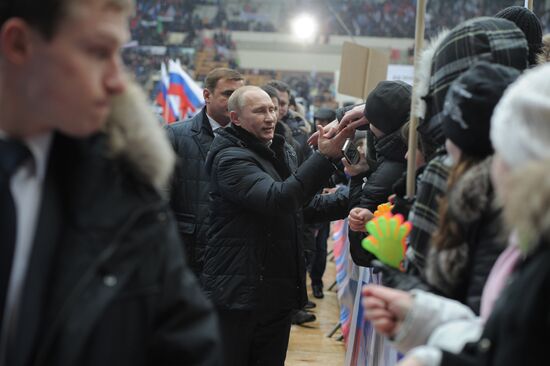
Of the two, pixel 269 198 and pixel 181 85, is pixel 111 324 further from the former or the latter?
pixel 181 85

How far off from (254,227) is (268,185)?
0.76 feet

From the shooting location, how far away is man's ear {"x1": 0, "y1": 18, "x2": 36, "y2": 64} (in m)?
1.30

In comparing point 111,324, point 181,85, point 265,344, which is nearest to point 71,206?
point 111,324

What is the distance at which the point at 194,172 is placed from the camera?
417 cm

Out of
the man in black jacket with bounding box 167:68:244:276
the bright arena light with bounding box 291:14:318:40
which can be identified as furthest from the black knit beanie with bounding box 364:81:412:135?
the bright arena light with bounding box 291:14:318:40

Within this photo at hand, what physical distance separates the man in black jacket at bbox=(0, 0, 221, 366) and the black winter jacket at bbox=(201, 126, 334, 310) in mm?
1924

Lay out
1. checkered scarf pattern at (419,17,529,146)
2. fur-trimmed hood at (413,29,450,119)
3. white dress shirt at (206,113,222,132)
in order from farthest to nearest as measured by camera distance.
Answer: white dress shirt at (206,113,222,132) < fur-trimmed hood at (413,29,450,119) < checkered scarf pattern at (419,17,529,146)

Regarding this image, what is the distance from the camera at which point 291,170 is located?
3.80m

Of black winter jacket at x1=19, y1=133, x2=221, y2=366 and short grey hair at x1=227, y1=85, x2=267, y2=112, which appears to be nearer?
black winter jacket at x1=19, y1=133, x2=221, y2=366

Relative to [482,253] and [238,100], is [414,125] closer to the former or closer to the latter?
[482,253]

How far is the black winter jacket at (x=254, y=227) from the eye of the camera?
334cm

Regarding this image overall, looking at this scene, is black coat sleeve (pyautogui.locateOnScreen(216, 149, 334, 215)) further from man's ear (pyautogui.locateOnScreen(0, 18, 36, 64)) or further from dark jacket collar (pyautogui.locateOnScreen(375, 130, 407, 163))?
man's ear (pyautogui.locateOnScreen(0, 18, 36, 64))

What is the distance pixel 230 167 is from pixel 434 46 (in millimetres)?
1432

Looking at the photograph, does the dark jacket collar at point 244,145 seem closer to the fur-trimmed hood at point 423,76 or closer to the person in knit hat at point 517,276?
the fur-trimmed hood at point 423,76
